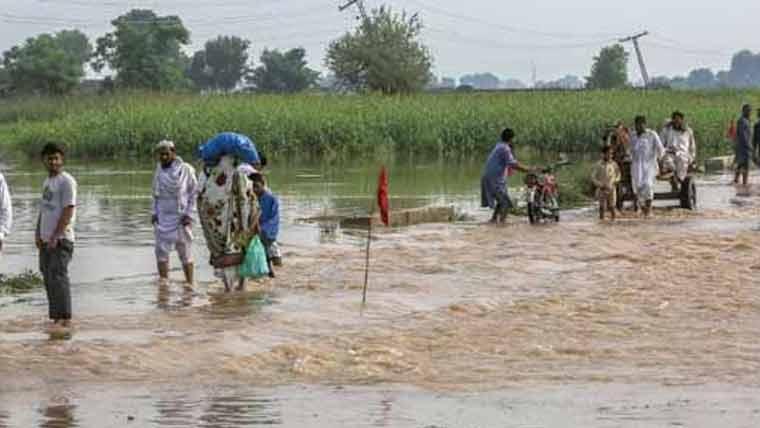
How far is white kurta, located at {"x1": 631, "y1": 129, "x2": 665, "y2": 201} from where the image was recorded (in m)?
23.1

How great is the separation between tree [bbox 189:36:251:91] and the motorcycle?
119733mm

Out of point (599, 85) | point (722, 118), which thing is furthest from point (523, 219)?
point (599, 85)

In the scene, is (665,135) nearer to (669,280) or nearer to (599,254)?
(599,254)

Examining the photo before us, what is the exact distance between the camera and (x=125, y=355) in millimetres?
11414

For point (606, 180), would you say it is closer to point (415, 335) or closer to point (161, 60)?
point (415, 335)

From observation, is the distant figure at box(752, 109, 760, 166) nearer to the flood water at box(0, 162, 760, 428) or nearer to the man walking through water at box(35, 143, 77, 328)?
the flood water at box(0, 162, 760, 428)

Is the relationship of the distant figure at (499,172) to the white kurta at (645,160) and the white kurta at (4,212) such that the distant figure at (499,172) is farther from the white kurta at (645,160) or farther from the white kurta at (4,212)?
the white kurta at (4,212)

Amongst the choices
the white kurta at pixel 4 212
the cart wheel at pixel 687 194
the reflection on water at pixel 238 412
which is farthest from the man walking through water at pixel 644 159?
the reflection on water at pixel 238 412

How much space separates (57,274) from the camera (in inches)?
501

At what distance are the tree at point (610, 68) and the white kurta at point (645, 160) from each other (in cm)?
9180

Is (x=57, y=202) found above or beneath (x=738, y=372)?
above

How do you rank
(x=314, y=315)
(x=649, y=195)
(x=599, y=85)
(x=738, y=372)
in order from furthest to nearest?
(x=599, y=85) → (x=649, y=195) → (x=314, y=315) → (x=738, y=372)

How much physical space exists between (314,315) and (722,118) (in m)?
38.0

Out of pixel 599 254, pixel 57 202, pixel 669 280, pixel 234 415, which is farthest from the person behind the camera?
pixel 599 254
